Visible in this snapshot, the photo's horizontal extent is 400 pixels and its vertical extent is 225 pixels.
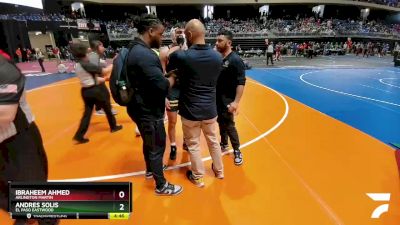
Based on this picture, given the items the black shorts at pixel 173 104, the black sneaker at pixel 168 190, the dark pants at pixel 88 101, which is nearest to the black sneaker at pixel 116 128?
the dark pants at pixel 88 101

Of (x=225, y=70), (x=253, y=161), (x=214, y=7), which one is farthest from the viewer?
(x=214, y=7)

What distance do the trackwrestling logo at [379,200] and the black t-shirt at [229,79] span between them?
2176mm

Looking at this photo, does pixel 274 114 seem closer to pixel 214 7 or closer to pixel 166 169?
pixel 166 169

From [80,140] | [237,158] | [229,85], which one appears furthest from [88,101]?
[237,158]

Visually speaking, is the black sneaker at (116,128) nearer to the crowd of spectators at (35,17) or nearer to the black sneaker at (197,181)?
the black sneaker at (197,181)

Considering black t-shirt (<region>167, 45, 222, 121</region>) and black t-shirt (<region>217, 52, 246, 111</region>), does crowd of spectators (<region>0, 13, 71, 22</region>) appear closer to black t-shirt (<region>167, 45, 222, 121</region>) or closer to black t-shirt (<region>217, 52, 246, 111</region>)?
black t-shirt (<region>217, 52, 246, 111</region>)

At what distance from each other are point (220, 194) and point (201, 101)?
1.20m

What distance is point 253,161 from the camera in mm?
4078

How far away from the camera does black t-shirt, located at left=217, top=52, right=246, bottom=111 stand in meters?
3.68

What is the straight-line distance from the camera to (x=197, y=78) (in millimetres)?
2977

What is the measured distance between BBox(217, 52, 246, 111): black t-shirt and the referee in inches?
99.2

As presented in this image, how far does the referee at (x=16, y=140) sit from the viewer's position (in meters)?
1.33

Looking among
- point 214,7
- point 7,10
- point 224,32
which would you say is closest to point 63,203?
point 224,32
